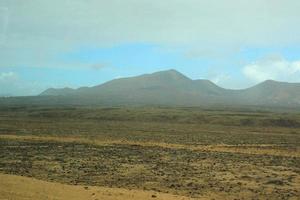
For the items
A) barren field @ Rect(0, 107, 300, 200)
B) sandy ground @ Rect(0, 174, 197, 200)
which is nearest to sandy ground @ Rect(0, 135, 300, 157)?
barren field @ Rect(0, 107, 300, 200)

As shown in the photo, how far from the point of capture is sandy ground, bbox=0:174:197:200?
19.6 meters

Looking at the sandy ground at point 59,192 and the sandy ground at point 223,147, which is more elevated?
the sandy ground at point 59,192

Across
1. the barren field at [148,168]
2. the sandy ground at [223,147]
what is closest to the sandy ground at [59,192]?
the barren field at [148,168]

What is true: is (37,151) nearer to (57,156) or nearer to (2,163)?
(57,156)

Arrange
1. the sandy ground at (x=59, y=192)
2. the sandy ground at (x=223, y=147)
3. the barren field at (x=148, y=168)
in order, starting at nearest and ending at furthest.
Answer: the sandy ground at (x=59, y=192), the barren field at (x=148, y=168), the sandy ground at (x=223, y=147)

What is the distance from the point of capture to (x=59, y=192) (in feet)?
68.5

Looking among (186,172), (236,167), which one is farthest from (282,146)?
(186,172)

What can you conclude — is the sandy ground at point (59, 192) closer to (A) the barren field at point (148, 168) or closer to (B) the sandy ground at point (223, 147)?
(A) the barren field at point (148, 168)

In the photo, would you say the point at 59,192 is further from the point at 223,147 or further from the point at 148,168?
the point at 223,147

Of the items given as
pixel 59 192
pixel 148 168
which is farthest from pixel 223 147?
pixel 59 192

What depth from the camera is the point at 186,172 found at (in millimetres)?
30234

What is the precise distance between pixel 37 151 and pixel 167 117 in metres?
66.5

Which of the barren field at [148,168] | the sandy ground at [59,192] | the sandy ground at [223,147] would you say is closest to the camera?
the sandy ground at [59,192]

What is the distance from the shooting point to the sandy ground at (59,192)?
1962 centimetres
